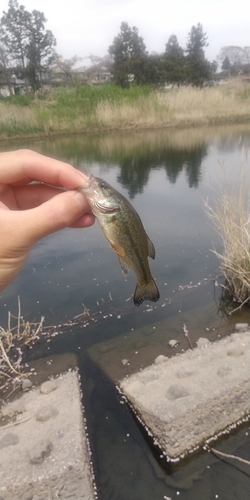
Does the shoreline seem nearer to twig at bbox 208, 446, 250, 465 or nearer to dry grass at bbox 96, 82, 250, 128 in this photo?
dry grass at bbox 96, 82, 250, 128

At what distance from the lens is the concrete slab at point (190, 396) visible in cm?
265

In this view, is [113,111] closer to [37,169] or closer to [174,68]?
[37,169]

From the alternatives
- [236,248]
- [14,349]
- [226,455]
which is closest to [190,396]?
[226,455]

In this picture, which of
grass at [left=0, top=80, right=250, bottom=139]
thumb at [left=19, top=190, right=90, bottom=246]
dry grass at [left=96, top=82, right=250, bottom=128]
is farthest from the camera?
dry grass at [left=96, top=82, right=250, bottom=128]

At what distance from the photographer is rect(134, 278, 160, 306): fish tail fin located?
208cm

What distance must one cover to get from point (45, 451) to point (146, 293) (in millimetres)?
1284

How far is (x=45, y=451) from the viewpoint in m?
2.39

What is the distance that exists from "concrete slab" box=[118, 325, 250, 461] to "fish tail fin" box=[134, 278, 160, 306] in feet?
3.58

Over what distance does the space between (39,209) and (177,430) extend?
6.25 ft

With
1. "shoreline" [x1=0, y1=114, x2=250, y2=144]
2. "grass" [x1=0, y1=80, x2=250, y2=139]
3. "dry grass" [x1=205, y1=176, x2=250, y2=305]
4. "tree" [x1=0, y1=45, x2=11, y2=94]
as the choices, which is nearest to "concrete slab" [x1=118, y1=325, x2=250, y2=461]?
"dry grass" [x1=205, y1=176, x2=250, y2=305]

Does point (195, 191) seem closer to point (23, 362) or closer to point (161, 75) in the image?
point (23, 362)

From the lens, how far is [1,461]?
92.7 inches

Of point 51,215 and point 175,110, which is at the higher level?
point 51,215

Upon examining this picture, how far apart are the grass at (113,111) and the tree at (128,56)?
1019 cm
